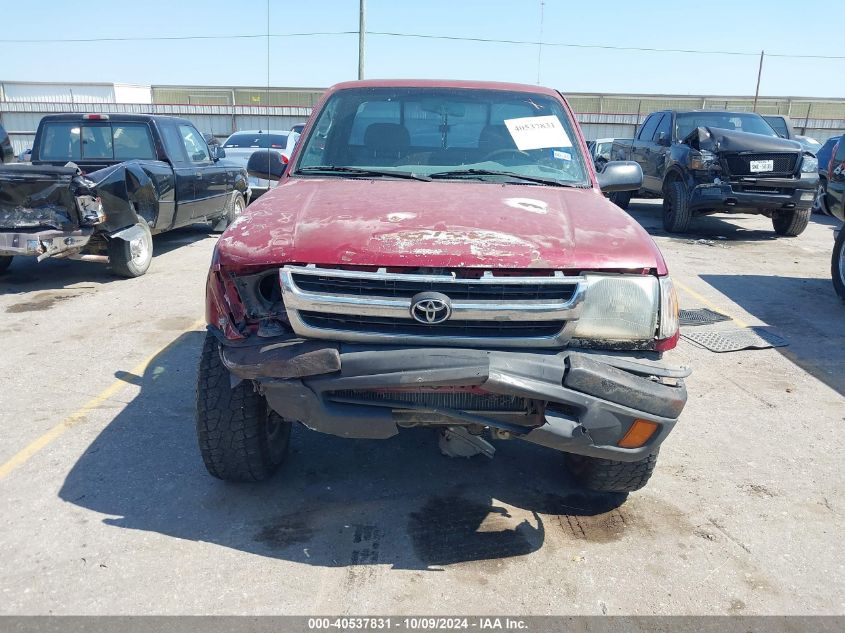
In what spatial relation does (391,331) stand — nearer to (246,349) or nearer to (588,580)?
(246,349)

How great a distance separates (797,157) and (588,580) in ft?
32.5

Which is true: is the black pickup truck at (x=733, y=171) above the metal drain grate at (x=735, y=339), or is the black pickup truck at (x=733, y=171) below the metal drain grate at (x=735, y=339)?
above

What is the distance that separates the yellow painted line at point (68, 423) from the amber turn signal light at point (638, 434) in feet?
10.2

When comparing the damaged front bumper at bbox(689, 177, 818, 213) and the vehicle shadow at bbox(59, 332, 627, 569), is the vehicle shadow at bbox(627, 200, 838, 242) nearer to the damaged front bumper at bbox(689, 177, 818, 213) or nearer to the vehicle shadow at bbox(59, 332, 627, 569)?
the damaged front bumper at bbox(689, 177, 818, 213)

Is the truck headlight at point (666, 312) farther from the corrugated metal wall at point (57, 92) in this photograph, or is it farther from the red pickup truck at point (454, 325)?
the corrugated metal wall at point (57, 92)

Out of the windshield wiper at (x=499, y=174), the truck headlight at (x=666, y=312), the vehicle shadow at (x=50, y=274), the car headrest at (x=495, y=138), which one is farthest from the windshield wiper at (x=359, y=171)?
the vehicle shadow at (x=50, y=274)

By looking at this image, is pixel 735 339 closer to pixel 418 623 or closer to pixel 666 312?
pixel 666 312

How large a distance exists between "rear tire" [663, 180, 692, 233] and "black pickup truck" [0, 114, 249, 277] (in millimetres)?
6997

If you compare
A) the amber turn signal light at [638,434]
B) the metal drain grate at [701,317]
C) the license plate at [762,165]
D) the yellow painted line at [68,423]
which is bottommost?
→ the yellow painted line at [68,423]

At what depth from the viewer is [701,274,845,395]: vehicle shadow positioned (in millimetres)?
5758

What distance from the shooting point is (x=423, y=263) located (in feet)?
9.13

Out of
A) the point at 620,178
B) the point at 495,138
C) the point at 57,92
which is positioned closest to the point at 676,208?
the point at 620,178

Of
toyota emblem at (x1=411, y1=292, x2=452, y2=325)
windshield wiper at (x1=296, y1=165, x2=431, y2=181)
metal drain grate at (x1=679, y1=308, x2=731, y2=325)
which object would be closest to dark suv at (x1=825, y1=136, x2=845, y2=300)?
metal drain grate at (x1=679, y1=308, x2=731, y2=325)

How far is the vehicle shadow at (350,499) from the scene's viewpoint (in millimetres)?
3143
